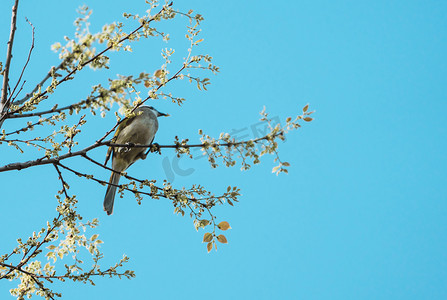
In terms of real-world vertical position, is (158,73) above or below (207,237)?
above

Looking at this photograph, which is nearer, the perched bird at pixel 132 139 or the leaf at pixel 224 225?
the leaf at pixel 224 225

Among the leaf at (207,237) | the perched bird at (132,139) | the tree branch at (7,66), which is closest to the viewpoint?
the tree branch at (7,66)

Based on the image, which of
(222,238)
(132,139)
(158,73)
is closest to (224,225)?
(222,238)

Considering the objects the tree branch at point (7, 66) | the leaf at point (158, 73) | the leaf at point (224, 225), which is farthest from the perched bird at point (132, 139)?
the leaf at point (224, 225)

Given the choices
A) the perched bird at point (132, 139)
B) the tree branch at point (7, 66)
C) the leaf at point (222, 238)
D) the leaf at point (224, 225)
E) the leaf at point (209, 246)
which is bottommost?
the leaf at point (209, 246)

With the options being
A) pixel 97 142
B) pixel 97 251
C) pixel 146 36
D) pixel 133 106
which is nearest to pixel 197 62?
pixel 146 36

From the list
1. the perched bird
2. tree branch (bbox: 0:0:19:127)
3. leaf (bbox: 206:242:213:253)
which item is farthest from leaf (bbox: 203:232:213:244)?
the perched bird

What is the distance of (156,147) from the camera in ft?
10.5

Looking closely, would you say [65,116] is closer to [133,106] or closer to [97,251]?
[133,106]

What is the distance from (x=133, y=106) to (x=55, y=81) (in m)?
0.59

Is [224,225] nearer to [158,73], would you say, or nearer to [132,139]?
[158,73]

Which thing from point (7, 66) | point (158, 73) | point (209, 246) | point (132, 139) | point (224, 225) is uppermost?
point (132, 139)

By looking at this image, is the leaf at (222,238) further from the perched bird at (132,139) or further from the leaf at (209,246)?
the perched bird at (132,139)

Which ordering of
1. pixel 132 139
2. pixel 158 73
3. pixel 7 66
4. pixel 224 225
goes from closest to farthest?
pixel 7 66 < pixel 224 225 < pixel 158 73 < pixel 132 139
